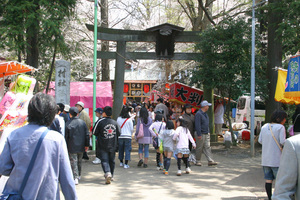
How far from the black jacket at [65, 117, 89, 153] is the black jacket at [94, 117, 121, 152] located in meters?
0.37

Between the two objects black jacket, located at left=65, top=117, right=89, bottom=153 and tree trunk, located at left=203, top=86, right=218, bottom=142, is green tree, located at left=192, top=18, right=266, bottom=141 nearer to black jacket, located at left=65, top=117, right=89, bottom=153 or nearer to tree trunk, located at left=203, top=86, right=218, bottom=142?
tree trunk, located at left=203, top=86, right=218, bottom=142

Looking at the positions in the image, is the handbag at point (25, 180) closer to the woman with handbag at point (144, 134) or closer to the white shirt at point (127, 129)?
the white shirt at point (127, 129)

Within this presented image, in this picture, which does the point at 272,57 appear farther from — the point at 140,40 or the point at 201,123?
the point at 140,40

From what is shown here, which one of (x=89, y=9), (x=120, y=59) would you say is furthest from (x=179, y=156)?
(x=89, y=9)

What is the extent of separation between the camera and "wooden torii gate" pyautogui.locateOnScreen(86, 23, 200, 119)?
13531mm

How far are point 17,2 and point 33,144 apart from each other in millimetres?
8686

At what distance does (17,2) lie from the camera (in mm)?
10172

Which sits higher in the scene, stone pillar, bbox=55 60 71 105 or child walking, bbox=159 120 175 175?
stone pillar, bbox=55 60 71 105

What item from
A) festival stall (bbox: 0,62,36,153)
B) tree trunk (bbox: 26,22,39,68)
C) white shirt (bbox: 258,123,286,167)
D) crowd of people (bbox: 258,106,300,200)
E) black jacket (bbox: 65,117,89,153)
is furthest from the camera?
tree trunk (bbox: 26,22,39,68)

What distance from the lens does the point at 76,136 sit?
24.6ft

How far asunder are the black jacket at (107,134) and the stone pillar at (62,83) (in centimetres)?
392

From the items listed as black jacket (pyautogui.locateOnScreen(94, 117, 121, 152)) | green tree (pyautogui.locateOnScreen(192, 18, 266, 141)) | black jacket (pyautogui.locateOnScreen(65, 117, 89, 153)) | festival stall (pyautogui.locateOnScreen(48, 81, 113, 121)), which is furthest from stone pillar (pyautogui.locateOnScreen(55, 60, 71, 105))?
green tree (pyautogui.locateOnScreen(192, 18, 266, 141))

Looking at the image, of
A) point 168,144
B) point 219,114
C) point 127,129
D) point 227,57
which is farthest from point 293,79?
point 219,114

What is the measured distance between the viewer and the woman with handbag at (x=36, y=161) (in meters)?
2.77
